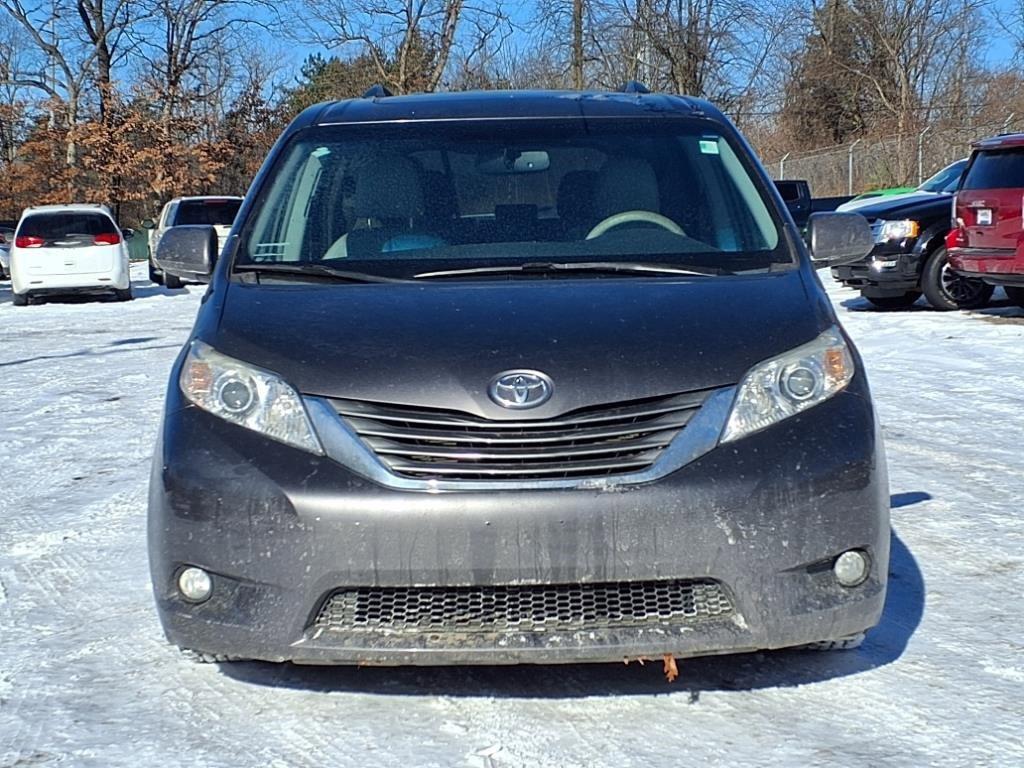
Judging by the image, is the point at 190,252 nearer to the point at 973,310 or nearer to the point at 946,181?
the point at 973,310

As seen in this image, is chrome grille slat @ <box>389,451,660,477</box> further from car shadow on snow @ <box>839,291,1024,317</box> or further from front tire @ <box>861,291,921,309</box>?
front tire @ <box>861,291,921,309</box>

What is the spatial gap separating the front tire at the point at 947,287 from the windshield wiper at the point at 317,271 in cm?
1085

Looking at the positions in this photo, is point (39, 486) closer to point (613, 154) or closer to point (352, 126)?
point (352, 126)

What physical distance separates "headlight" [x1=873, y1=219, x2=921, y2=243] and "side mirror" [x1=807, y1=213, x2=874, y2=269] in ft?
30.9

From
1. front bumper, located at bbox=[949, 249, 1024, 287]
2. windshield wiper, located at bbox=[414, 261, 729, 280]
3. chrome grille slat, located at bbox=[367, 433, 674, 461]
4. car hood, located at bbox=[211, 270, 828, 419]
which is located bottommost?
front bumper, located at bbox=[949, 249, 1024, 287]

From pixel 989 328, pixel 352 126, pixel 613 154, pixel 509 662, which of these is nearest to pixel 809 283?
pixel 613 154

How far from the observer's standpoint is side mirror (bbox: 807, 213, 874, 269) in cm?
448

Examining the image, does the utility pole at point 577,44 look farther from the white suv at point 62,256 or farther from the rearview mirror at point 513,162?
the rearview mirror at point 513,162

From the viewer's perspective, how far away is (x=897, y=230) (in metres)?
13.7

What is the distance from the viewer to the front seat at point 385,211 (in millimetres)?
4246

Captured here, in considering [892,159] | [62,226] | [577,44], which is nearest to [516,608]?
[62,226]

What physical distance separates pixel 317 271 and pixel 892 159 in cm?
3391

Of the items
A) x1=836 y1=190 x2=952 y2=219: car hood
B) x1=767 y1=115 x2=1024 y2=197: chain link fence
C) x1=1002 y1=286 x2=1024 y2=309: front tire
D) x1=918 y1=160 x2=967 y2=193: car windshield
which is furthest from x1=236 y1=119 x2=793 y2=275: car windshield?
x1=767 y1=115 x2=1024 y2=197: chain link fence

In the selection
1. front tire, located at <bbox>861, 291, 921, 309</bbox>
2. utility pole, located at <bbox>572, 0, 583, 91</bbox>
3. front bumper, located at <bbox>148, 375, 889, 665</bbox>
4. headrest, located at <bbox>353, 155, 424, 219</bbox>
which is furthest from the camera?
utility pole, located at <bbox>572, 0, 583, 91</bbox>
